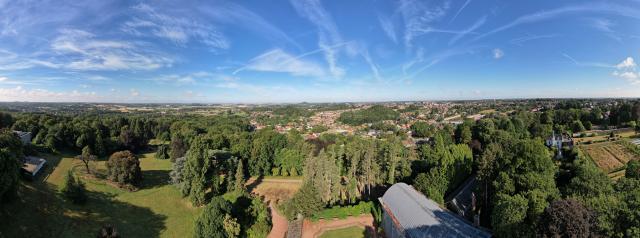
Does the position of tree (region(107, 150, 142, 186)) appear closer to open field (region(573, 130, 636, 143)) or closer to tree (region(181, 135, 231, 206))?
tree (region(181, 135, 231, 206))

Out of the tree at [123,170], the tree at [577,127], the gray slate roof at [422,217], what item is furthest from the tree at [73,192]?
the tree at [577,127]

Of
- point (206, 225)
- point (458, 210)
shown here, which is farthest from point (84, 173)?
point (458, 210)

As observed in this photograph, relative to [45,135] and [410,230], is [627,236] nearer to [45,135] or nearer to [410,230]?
[410,230]

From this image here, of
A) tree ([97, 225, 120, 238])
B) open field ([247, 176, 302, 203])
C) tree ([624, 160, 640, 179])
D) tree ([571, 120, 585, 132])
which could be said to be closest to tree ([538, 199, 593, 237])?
tree ([624, 160, 640, 179])

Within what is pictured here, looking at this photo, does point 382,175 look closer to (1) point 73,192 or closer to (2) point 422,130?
(1) point 73,192

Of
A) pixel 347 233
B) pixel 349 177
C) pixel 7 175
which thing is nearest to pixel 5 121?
pixel 7 175
